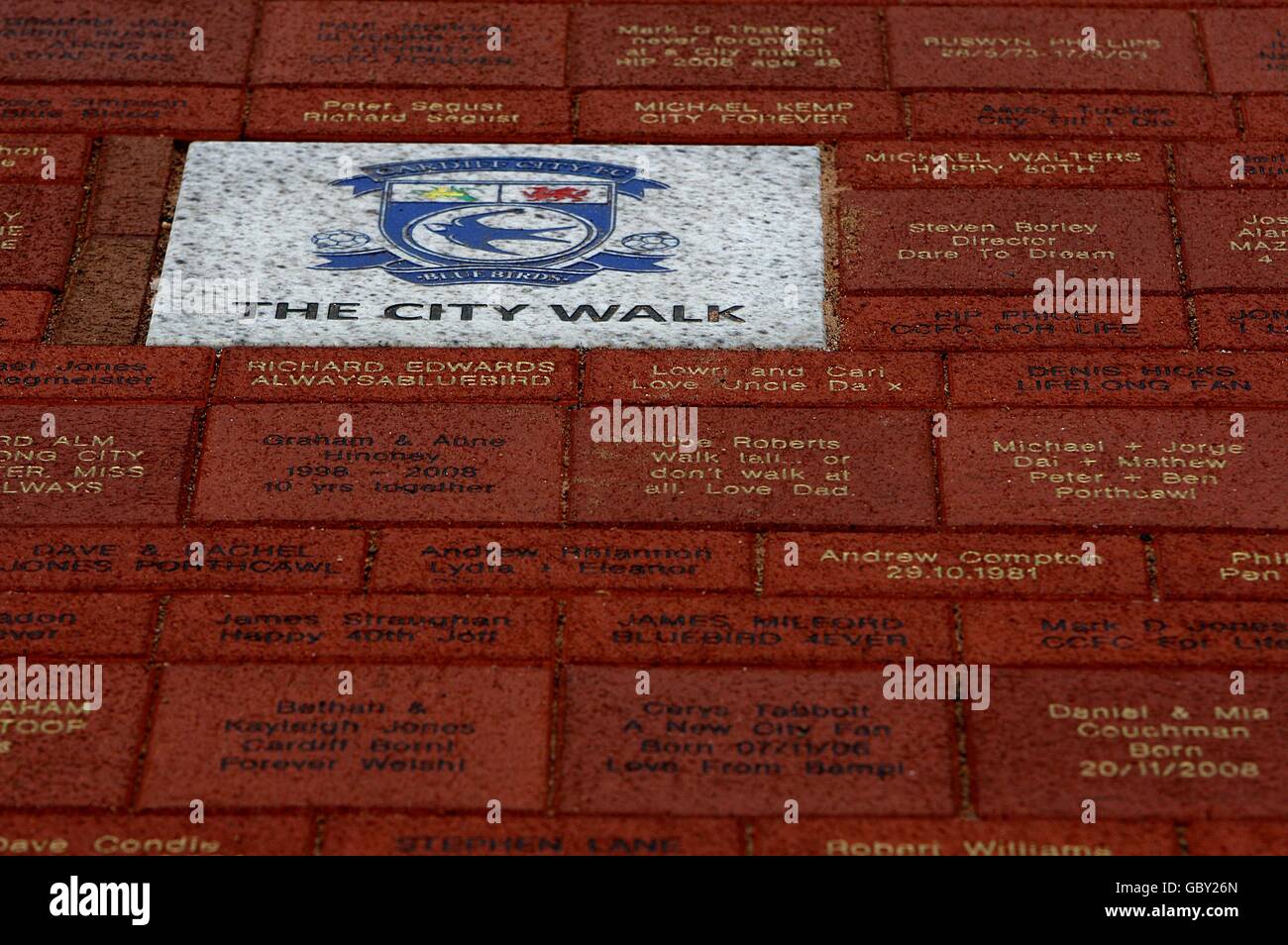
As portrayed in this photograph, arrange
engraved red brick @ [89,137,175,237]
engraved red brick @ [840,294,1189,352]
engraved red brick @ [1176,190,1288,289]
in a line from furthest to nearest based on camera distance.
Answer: engraved red brick @ [89,137,175,237] < engraved red brick @ [1176,190,1288,289] < engraved red brick @ [840,294,1189,352]

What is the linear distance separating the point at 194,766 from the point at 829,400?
191cm

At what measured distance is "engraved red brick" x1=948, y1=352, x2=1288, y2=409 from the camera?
4.65 meters

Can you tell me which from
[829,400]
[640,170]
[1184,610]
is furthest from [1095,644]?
[640,170]

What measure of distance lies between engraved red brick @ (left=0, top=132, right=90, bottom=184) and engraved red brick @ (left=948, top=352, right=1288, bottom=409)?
268 cm

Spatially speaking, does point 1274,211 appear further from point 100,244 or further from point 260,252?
point 100,244

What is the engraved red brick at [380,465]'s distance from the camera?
14.7ft

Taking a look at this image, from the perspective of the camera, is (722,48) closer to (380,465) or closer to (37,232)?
(380,465)

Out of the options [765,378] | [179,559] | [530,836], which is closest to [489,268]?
[765,378]

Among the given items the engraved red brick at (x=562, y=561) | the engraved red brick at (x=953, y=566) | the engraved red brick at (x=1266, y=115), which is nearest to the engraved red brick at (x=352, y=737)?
the engraved red brick at (x=562, y=561)

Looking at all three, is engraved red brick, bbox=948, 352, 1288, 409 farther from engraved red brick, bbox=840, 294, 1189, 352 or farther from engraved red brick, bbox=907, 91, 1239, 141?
engraved red brick, bbox=907, 91, 1239, 141

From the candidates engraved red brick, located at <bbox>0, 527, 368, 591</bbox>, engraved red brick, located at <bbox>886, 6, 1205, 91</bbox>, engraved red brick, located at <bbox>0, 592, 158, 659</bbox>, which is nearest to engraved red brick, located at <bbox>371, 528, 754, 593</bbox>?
engraved red brick, located at <bbox>0, 527, 368, 591</bbox>

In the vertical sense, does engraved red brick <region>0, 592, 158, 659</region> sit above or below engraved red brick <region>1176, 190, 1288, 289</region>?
below

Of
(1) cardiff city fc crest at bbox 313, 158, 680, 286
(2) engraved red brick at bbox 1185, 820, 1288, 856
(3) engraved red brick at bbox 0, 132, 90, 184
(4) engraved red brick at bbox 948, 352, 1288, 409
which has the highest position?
(3) engraved red brick at bbox 0, 132, 90, 184

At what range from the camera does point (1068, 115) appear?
5273 millimetres
